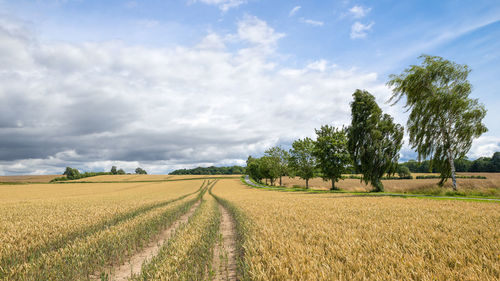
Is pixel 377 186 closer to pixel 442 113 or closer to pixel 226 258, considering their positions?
pixel 442 113

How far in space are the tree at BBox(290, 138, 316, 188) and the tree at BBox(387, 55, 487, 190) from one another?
1126 inches

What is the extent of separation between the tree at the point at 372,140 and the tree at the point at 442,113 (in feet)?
16.1

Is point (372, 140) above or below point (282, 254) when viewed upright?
above

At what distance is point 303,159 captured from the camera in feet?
181

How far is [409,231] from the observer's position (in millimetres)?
6883

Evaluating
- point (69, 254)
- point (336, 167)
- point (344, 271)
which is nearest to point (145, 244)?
point (69, 254)

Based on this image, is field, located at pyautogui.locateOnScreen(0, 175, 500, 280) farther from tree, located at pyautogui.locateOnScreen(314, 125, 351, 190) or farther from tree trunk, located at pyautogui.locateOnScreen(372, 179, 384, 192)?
tree, located at pyautogui.locateOnScreen(314, 125, 351, 190)

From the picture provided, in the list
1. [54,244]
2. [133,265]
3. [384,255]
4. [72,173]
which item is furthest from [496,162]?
[72,173]

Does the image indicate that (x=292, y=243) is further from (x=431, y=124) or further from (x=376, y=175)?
(x=376, y=175)

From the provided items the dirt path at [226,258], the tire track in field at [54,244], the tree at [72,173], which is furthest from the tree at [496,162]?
the tree at [72,173]

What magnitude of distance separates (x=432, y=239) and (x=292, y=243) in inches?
145

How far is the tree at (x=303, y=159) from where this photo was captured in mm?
53719

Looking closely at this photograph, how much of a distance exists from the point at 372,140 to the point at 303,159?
2428cm

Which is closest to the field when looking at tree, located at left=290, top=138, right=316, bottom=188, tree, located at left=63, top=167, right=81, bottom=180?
tree, located at left=290, top=138, right=316, bottom=188
